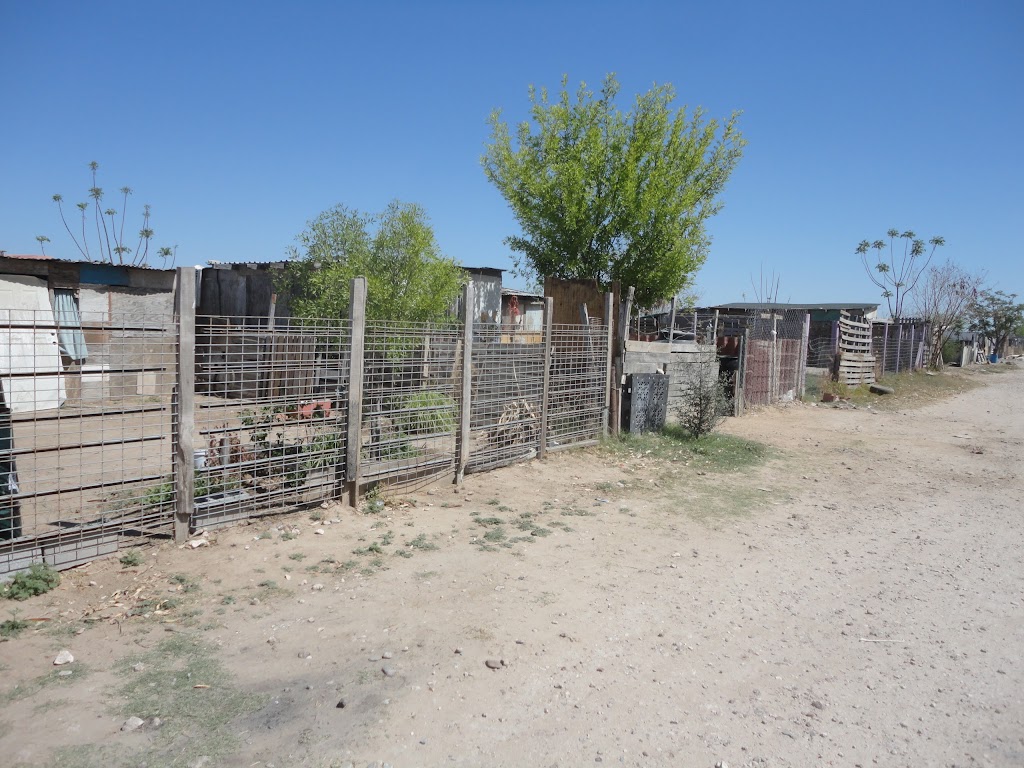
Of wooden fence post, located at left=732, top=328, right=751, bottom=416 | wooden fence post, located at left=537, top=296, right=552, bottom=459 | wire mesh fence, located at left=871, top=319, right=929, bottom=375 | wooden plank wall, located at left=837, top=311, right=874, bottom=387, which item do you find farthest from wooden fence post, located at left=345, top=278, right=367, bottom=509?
wire mesh fence, located at left=871, top=319, right=929, bottom=375

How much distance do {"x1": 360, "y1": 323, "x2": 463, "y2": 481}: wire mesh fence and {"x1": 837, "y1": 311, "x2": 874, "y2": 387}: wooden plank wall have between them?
17.0m

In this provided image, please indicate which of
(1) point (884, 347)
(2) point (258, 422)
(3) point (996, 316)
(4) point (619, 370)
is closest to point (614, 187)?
(4) point (619, 370)

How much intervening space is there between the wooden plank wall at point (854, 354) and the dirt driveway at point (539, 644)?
14990mm

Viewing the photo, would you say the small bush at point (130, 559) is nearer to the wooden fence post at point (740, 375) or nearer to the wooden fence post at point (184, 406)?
the wooden fence post at point (184, 406)

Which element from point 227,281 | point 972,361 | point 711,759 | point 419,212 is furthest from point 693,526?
point 972,361

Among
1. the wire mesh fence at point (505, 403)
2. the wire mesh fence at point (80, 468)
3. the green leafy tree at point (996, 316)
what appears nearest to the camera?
the wire mesh fence at point (80, 468)

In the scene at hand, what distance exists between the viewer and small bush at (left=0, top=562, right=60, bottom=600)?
4.37m

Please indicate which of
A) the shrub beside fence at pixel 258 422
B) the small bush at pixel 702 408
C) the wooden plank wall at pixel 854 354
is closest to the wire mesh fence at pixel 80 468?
the shrub beside fence at pixel 258 422

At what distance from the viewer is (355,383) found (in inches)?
253

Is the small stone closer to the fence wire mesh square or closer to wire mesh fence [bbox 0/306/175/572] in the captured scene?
wire mesh fence [bbox 0/306/175/572]

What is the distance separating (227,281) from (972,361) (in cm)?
4434

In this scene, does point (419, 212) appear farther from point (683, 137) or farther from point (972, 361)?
point (972, 361)

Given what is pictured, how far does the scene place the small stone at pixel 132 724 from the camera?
3150 millimetres

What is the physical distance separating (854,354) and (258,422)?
68.4 ft
